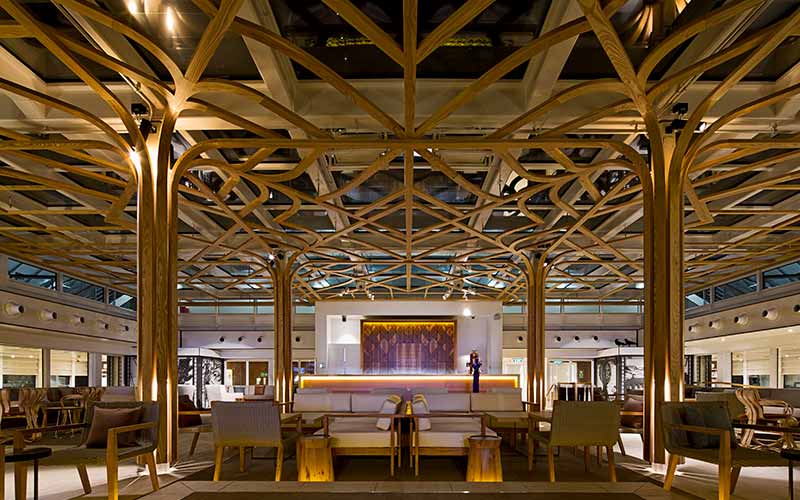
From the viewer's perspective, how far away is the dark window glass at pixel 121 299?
27203mm

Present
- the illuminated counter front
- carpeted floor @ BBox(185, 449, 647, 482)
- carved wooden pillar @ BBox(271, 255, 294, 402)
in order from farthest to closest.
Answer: carved wooden pillar @ BBox(271, 255, 294, 402), the illuminated counter front, carpeted floor @ BBox(185, 449, 647, 482)

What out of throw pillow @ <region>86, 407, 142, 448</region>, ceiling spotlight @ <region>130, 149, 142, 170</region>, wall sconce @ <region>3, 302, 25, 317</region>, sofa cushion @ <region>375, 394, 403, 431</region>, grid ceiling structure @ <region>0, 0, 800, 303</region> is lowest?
sofa cushion @ <region>375, 394, 403, 431</region>

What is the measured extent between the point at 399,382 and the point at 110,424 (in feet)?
36.0

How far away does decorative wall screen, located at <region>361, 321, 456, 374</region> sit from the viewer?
26719 millimetres

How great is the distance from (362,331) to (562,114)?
1734 cm

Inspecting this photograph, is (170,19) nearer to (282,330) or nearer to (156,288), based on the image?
(156,288)

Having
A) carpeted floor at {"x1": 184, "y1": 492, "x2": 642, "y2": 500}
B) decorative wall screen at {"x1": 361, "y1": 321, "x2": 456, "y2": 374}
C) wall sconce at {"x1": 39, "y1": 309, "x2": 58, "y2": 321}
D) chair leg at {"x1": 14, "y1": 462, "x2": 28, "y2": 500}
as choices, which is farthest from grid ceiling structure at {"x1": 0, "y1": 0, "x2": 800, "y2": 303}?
decorative wall screen at {"x1": 361, "y1": 321, "x2": 456, "y2": 374}

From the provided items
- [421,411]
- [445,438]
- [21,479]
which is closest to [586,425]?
[445,438]

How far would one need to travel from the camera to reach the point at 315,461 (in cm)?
898

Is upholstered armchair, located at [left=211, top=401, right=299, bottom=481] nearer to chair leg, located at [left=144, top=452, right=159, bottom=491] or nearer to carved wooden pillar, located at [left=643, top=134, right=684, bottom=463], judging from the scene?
chair leg, located at [left=144, top=452, right=159, bottom=491]

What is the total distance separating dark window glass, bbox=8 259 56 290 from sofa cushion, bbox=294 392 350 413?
10277 mm

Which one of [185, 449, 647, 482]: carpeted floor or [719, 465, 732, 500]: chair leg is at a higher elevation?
[719, 465, 732, 500]: chair leg

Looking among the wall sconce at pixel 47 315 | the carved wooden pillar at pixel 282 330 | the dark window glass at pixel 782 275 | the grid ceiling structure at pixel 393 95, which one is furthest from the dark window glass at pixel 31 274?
the dark window glass at pixel 782 275

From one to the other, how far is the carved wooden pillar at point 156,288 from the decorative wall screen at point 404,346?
57.9 feet
